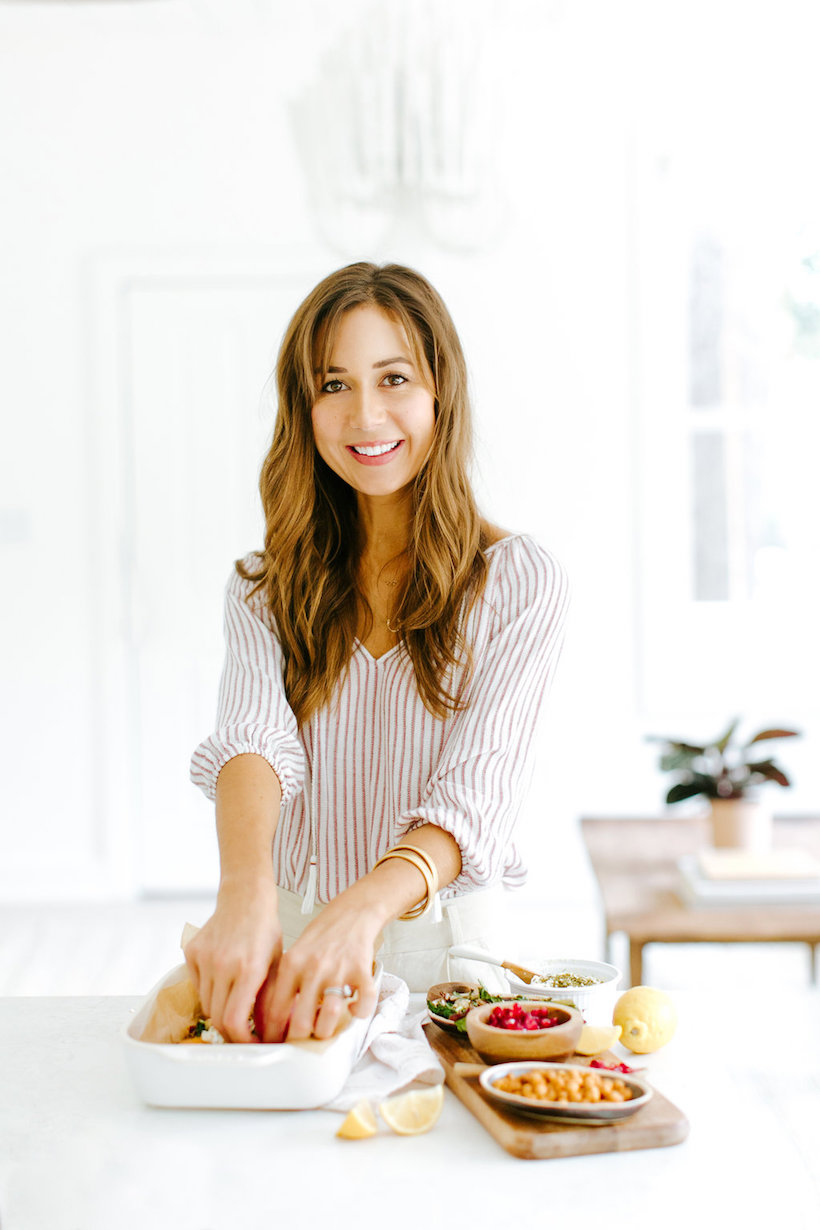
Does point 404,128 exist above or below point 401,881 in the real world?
above

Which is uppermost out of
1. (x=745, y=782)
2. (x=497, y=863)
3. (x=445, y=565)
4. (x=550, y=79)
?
(x=550, y=79)

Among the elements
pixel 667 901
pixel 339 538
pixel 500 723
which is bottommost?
pixel 667 901

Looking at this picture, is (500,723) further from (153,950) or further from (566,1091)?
(153,950)

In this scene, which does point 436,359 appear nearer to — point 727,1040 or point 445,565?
point 445,565

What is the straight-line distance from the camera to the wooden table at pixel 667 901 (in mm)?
2514

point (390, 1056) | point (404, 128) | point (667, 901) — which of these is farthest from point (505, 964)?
point (404, 128)

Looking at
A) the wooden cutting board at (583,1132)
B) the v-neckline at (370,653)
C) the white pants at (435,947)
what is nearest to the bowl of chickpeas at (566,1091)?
the wooden cutting board at (583,1132)

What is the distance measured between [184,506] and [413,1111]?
3.66 meters

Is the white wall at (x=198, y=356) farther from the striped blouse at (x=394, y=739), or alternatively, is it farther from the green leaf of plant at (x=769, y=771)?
the striped blouse at (x=394, y=739)

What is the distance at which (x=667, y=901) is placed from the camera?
271cm

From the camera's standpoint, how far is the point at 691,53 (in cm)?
433

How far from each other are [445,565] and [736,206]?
3355mm

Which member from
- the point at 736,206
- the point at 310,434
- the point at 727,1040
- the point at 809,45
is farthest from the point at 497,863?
the point at 809,45

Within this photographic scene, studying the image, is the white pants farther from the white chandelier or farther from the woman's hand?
the white chandelier
